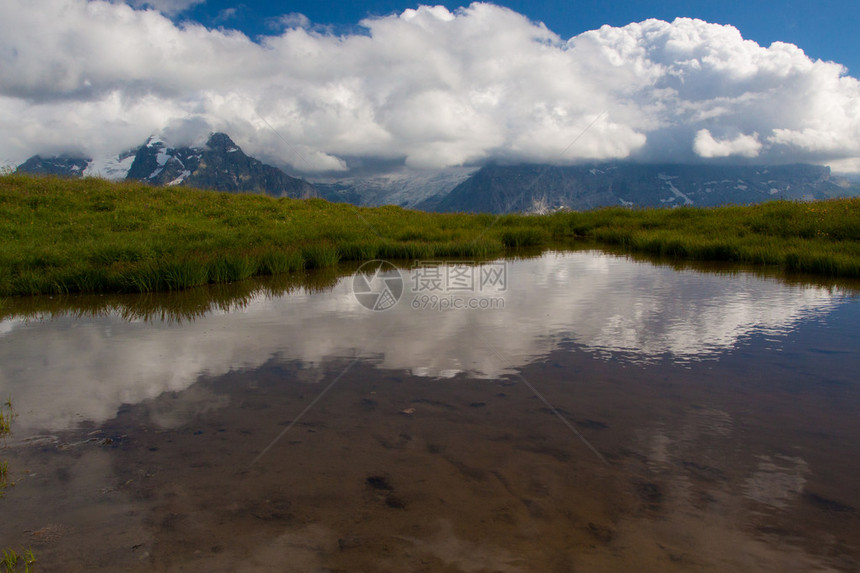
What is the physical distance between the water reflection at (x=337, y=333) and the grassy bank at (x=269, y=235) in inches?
66.0

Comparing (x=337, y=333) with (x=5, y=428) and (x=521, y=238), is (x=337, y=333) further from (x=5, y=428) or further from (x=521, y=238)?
(x=521, y=238)

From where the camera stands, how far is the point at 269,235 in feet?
49.8

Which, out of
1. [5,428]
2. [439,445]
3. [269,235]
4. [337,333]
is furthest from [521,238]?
[5,428]

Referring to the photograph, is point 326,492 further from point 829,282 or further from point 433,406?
point 829,282

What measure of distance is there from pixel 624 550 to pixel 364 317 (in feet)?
16.6

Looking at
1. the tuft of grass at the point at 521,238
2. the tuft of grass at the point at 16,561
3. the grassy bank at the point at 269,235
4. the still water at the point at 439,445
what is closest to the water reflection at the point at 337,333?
the still water at the point at 439,445

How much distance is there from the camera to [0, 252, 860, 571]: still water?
2.34 meters

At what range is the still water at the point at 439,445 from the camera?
2336mm

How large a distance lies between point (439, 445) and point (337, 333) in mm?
3097

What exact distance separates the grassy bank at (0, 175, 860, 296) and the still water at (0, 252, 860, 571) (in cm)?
406

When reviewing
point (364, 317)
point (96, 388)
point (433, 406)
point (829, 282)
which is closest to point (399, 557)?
point (433, 406)

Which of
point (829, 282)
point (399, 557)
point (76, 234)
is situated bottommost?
point (399, 557)

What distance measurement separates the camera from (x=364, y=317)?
22.9ft

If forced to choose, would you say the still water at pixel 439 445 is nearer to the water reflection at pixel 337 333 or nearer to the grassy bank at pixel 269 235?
the water reflection at pixel 337 333
